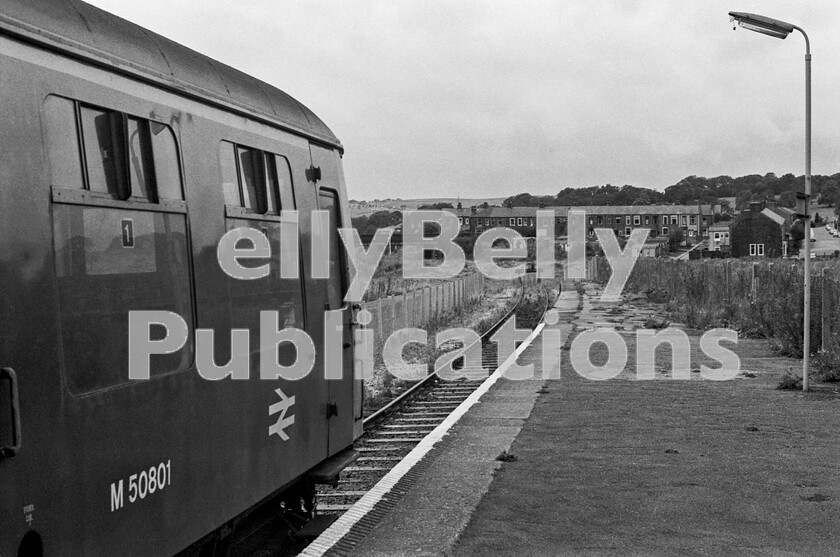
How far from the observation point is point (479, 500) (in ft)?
28.2

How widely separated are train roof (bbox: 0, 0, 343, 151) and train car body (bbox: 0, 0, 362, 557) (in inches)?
0.5

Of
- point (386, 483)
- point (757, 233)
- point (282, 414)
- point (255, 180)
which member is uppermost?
point (255, 180)

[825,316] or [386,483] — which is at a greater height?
[825,316]

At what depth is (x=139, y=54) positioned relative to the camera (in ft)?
17.2

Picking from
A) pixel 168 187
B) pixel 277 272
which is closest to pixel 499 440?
pixel 277 272

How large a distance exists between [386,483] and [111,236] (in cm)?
484

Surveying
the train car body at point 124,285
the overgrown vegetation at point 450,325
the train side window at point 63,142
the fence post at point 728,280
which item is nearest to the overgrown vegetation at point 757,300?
the fence post at point 728,280

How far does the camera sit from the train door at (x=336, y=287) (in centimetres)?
812

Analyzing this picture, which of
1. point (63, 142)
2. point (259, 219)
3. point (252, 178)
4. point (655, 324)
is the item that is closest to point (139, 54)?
point (63, 142)

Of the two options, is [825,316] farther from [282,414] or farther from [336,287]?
[282,414]

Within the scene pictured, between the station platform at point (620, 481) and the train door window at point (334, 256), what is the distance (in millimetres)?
1700

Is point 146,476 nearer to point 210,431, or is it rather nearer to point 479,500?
point 210,431

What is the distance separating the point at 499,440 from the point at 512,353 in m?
9.89

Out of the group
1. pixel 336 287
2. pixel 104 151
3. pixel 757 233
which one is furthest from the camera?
pixel 757 233
